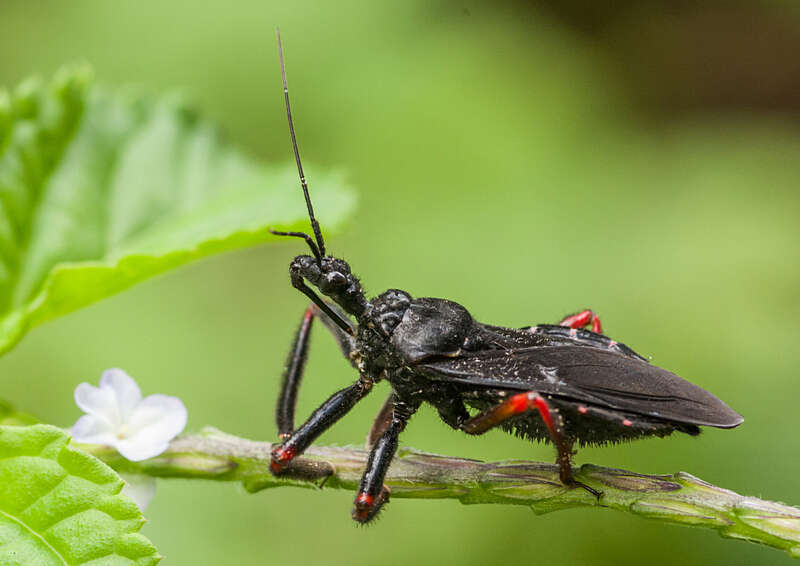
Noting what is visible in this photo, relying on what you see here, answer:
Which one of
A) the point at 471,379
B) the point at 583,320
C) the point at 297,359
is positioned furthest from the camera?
the point at 583,320

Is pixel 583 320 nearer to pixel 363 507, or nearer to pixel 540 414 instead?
pixel 540 414

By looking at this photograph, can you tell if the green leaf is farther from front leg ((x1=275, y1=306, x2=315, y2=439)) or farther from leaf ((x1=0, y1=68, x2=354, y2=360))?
front leg ((x1=275, y1=306, x2=315, y2=439))

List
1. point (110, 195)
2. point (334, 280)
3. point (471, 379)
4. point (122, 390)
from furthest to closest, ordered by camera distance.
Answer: point (110, 195) < point (334, 280) < point (471, 379) < point (122, 390)

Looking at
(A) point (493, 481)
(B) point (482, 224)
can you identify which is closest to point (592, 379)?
(A) point (493, 481)

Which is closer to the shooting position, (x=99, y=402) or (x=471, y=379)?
(x=99, y=402)

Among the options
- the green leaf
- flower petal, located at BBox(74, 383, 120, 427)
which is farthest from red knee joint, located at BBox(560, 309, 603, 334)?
the green leaf

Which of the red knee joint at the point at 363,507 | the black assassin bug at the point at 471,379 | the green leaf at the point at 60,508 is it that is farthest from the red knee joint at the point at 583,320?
the green leaf at the point at 60,508
